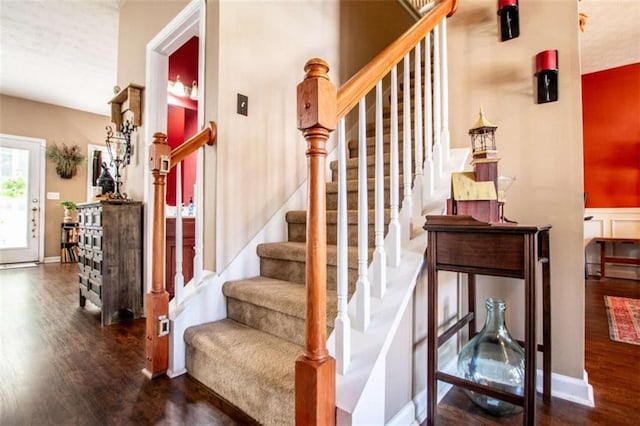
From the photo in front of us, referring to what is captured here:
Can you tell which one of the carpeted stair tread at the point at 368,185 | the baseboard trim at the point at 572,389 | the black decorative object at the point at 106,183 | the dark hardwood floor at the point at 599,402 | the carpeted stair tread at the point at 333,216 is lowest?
the dark hardwood floor at the point at 599,402

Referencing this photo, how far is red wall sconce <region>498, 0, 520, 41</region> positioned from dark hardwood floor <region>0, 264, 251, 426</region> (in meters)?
2.32

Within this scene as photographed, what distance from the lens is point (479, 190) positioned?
1.25 metres

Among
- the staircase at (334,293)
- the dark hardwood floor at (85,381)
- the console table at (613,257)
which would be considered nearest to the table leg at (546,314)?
the staircase at (334,293)

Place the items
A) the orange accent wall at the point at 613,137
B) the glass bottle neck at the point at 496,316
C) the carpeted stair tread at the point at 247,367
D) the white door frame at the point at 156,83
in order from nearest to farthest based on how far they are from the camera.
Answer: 1. the carpeted stair tread at the point at 247,367
2. the glass bottle neck at the point at 496,316
3. the white door frame at the point at 156,83
4. the orange accent wall at the point at 613,137

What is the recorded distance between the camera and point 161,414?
1.33 m

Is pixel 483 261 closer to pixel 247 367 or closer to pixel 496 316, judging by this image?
→ pixel 496 316

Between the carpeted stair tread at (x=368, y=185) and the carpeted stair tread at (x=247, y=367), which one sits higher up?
the carpeted stair tread at (x=368, y=185)

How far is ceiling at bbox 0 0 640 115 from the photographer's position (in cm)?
351

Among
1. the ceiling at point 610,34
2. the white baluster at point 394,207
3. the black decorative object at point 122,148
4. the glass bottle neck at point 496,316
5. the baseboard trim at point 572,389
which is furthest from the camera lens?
the ceiling at point 610,34

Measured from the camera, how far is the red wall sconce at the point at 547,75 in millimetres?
→ 1602

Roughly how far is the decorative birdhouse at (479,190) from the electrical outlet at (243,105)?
1331mm

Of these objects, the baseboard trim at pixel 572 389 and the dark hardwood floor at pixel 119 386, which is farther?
the baseboard trim at pixel 572 389

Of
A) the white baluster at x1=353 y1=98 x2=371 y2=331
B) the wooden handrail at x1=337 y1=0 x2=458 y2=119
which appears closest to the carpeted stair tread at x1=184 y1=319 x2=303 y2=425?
the white baluster at x1=353 y1=98 x2=371 y2=331

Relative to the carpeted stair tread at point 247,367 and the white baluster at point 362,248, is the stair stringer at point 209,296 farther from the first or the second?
the white baluster at point 362,248
